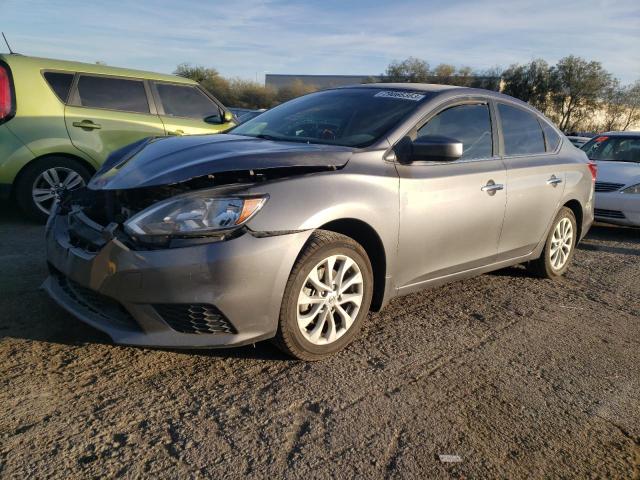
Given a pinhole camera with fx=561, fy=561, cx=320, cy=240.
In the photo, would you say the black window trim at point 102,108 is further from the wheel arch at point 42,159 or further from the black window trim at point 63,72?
the wheel arch at point 42,159

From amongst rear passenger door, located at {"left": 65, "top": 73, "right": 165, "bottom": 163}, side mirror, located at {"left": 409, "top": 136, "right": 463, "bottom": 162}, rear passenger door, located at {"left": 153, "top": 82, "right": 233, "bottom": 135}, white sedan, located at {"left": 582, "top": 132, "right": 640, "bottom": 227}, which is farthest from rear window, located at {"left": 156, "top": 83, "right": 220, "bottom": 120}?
white sedan, located at {"left": 582, "top": 132, "right": 640, "bottom": 227}

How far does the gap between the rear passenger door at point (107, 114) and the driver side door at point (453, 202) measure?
4084mm

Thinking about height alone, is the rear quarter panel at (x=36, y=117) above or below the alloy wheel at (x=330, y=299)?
above

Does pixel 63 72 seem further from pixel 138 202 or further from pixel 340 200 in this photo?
pixel 340 200

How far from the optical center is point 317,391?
2.86 meters

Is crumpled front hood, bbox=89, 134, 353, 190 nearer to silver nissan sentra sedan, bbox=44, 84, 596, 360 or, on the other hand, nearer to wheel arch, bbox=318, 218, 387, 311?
silver nissan sentra sedan, bbox=44, 84, 596, 360

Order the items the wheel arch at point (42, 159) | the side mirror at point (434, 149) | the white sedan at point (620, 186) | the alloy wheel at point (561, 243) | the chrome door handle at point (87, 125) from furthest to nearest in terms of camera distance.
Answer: the white sedan at point (620, 186) → the chrome door handle at point (87, 125) → the wheel arch at point (42, 159) → the alloy wheel at point (561, 243) → the side mirror at point (434, 149)

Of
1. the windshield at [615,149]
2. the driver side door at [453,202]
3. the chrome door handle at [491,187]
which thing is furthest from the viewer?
the windshield at [615,149]

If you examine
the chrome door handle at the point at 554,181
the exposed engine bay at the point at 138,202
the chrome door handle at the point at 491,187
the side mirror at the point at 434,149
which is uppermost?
the side mirror at the point at 434,149

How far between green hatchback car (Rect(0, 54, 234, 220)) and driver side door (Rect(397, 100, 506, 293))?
326 cm

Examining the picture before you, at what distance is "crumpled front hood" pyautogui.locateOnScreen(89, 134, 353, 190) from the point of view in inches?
114

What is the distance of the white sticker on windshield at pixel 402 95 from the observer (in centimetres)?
397

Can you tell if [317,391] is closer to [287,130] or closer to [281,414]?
[281,414]

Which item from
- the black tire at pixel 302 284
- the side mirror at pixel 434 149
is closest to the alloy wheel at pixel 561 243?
the side mirror at pixel 434 149
